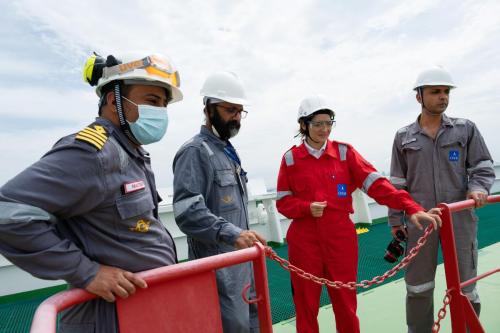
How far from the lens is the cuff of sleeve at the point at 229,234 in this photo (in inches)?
69.5

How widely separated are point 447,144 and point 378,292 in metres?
2.04

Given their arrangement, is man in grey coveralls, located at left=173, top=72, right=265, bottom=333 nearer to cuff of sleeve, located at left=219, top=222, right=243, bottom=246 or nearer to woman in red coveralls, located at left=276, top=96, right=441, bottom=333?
cuff of sleeve, located at left=219, top=222, right=243, bottom=246

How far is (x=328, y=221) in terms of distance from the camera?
2570 millimetres

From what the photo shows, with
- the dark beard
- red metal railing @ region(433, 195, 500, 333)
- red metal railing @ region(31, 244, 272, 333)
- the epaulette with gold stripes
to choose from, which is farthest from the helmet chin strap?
red metal railing @ region(433, 195, 500, 333)

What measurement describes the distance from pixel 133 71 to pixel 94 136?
0.44m

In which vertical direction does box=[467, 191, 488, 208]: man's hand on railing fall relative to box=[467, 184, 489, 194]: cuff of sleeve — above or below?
below

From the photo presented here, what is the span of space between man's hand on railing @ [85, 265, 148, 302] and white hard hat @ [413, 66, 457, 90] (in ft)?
8.75

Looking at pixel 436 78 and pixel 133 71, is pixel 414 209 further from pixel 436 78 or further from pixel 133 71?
pixel 133 71

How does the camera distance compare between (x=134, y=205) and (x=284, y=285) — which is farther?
(x=284, y=285)

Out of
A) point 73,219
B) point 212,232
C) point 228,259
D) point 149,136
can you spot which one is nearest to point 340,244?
point 212,232

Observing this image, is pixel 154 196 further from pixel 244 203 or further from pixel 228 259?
pixel 244 203

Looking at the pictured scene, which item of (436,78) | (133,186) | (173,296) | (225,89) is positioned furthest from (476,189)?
(133,186)

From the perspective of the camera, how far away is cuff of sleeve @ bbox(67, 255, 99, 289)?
1.14 metres

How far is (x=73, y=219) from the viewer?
50.0 inches
